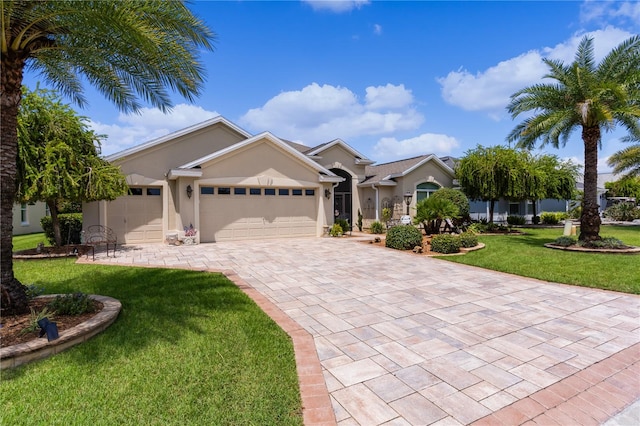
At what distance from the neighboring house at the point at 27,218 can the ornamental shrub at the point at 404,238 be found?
23417 mm

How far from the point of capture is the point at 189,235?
14258 mm

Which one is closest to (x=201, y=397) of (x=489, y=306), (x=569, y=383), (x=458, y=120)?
(x=569, y=383)

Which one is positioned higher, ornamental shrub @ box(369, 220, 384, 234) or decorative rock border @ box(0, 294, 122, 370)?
ornamental shrub @ box(369, 220, 384, 234)

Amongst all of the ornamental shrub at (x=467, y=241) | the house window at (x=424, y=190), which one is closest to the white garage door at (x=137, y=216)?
the ornamental shrub at (x=467, y=241)

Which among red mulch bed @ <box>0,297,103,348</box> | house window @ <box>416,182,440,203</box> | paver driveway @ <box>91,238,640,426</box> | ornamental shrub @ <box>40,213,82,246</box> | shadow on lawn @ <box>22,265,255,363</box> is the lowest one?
paver driveway @ <box>91,238,640,426</box>

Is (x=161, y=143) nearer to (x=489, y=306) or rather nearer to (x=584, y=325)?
(x=489, y=306)

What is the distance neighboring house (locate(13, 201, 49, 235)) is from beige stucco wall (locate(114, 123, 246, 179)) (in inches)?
492

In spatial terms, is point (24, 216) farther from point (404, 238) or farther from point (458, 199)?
point (458, 199)

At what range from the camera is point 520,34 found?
36.8 ft

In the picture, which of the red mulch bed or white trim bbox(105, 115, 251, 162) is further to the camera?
white trim bbox(105, 115, 251, 162)

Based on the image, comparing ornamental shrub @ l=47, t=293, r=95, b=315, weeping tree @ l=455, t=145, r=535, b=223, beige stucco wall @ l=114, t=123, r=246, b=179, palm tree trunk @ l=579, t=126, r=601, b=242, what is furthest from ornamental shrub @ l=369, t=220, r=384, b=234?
ornamental shrub @ l=47, t=293, r=95, b=315

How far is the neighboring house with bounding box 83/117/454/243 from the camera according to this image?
14625 mm

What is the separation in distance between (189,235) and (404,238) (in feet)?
30.2

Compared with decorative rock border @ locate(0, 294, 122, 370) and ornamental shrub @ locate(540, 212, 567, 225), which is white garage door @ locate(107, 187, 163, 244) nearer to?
decorative rock border @ locate(0, 294, 122, 370)
